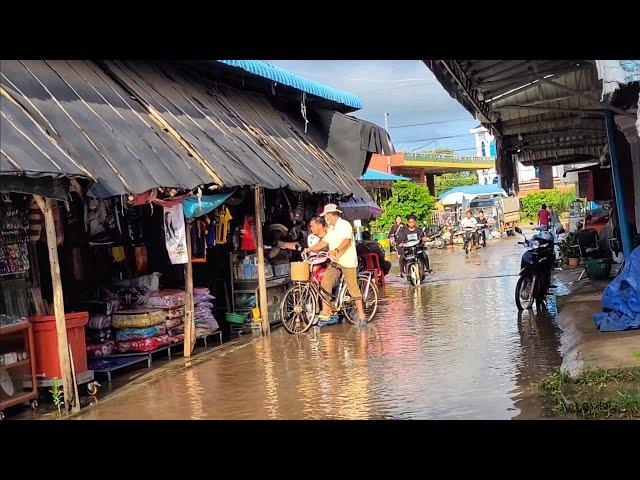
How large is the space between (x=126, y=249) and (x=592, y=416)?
7016 millimetres

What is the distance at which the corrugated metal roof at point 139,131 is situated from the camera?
22.7 feet

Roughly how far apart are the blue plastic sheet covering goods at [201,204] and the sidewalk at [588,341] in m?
4.99

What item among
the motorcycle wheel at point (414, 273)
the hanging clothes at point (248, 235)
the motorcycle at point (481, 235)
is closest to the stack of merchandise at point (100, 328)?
the hanging clothes at point (248, 235)

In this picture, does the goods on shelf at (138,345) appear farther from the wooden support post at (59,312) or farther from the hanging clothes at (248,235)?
the hanging clothes at (248,235)

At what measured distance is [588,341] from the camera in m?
7.92

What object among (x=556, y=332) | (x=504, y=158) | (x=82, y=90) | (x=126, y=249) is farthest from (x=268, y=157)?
(x=504, y=158)

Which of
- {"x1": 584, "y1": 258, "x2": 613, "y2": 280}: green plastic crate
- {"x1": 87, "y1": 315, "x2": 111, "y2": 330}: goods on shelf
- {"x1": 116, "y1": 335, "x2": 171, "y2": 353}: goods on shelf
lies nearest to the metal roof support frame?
{"x1": 584, "y1": 258, "x2": 613, "y2": 280}: green plastic crate

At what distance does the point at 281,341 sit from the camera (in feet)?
34.0

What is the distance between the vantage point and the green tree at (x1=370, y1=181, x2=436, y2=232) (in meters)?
30.5

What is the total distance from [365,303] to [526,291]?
2.71 metres

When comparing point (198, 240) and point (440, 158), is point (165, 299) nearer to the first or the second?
point (198, 240)

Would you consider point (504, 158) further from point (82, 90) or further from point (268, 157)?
point (82, 90)

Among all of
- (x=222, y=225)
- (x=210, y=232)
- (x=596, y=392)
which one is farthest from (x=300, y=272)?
(x=596, y=392)
